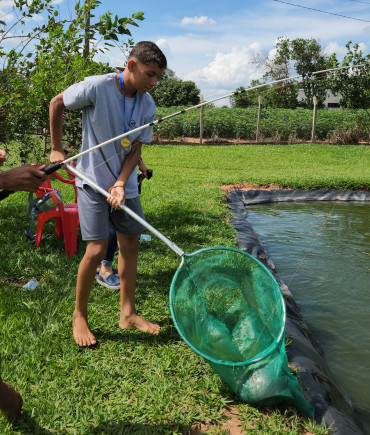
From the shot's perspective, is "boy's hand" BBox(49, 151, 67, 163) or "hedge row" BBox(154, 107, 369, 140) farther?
"hedge row" BBox(154, 107, 369, 140)

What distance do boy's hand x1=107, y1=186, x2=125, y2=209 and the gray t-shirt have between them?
0.13m

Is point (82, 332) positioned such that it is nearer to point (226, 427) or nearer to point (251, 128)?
point (226, 427)

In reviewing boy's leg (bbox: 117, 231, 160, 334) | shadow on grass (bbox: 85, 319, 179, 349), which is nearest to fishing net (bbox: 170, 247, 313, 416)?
shadow on grass (bbox: 85, 319, 179, 349)

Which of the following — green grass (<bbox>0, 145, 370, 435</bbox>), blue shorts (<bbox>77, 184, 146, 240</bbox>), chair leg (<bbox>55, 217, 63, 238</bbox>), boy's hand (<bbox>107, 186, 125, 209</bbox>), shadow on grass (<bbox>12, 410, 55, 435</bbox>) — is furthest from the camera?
chair leg (<bbox>55, 217, 63, 238</bbox>)

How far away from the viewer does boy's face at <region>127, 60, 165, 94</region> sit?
2.42 m

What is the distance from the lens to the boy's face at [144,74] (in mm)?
2418

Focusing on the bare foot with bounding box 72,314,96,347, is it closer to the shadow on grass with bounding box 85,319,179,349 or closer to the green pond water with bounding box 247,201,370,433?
the shadow on grass with bounding box 85,319,179,349

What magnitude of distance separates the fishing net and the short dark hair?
1.12 m

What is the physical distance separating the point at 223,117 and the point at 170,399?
20267mm

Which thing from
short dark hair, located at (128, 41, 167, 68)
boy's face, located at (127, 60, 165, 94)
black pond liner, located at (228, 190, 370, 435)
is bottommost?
black pond liner, located at (228, 190, 370, 435)

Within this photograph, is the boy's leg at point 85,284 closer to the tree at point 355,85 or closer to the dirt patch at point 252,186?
the dirt patch at point 252,186

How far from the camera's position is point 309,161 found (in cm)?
1379

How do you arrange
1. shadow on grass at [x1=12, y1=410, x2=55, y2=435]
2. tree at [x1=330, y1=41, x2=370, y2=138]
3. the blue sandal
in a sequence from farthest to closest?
tree at [x1=330, y1=41, x2=370, y2=138], the blue sandal, shadow on grass at [x1=12, y1=410, x2=55, y2=435]

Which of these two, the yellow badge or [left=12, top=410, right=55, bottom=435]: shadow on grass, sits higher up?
the yellow badge
